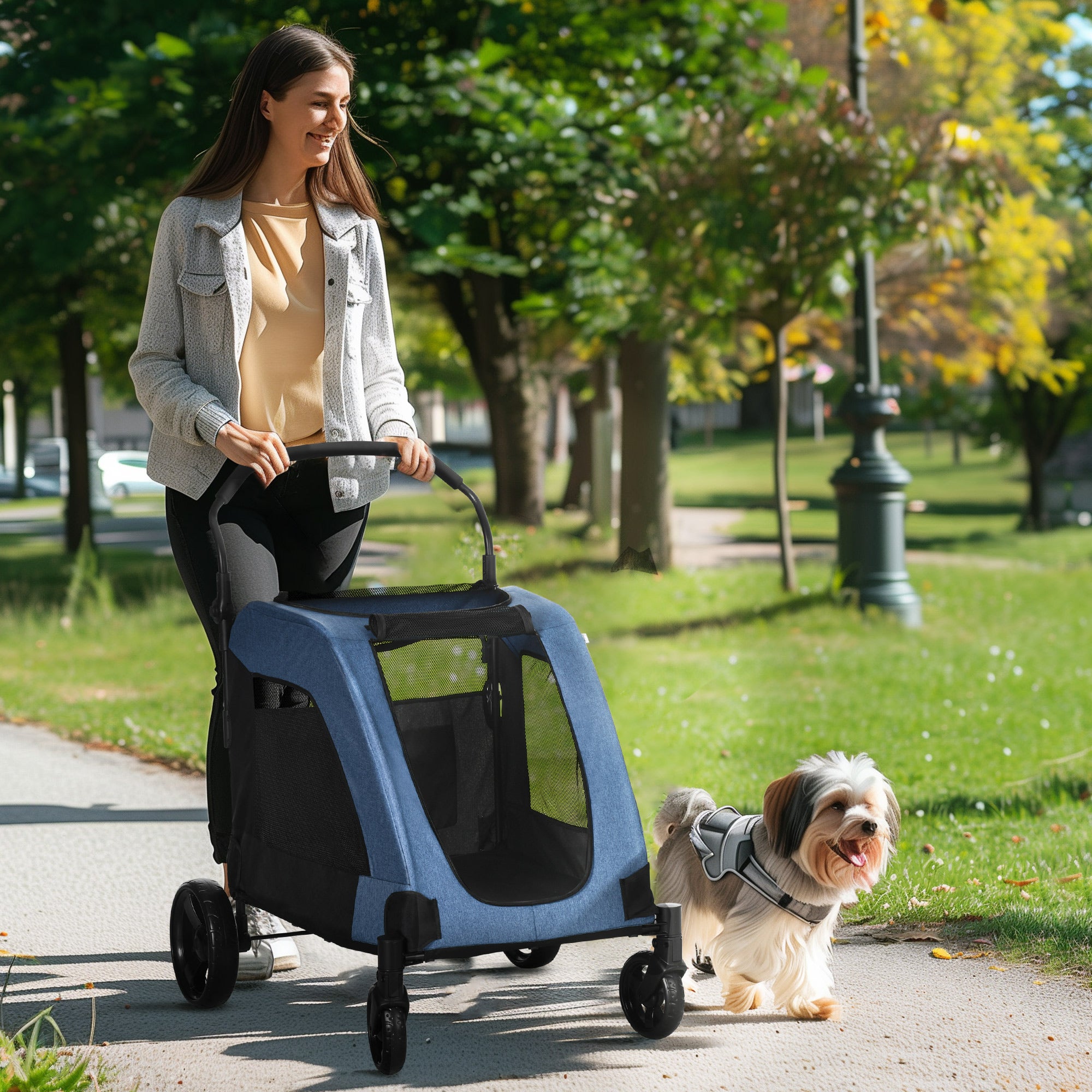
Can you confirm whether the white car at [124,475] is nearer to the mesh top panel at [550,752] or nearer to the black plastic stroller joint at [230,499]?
the black plastic stroller joint at [230,499]

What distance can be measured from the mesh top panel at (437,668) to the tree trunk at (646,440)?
8794 millimetres

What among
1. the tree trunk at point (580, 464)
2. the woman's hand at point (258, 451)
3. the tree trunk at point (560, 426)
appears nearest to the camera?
the woman's hand at point (258, 451)

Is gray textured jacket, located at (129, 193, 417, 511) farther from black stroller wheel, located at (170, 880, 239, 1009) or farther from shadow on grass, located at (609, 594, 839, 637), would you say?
shadow on grass, located at (609, 594, 839, 637)

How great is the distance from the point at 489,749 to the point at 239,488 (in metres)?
0.82

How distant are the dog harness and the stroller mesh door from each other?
427 millimetres

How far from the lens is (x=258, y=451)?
9.84 feet

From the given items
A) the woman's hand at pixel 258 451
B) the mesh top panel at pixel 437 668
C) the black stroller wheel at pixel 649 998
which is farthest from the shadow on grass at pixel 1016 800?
the woman's hand at pixel 258 451

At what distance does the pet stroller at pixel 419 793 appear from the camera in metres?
2.71

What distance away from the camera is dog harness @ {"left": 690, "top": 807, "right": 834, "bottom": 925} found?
3162 millimetres

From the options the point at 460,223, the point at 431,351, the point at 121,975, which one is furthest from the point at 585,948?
the point at 431,351

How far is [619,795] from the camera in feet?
9.61

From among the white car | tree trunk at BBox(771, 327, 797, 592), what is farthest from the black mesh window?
the white car

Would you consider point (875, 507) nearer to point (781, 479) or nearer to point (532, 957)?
point (781, 479)

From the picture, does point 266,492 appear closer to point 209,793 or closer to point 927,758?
point 209,793
